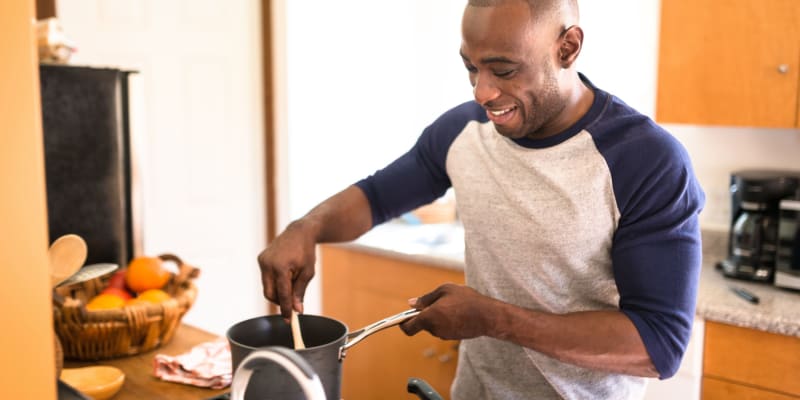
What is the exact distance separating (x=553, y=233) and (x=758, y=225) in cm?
107

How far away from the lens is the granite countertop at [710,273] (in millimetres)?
1714

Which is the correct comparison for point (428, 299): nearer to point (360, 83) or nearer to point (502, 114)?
point (502, 114)

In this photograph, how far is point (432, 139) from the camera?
1442mm

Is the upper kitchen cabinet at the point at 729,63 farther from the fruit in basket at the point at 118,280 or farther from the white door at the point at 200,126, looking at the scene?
the white door at the point at 200,126

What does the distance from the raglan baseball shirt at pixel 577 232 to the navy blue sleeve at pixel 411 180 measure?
1 centimetres

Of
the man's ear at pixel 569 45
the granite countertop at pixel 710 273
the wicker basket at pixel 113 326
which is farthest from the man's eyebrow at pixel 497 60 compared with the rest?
the granite countertop at pixel 710 273

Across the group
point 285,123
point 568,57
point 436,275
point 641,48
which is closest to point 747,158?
point 641,48

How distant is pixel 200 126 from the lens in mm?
2980

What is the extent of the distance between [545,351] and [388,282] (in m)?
1.34

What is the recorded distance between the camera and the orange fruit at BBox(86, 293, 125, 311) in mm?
1366

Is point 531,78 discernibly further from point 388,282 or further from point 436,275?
point 388,282

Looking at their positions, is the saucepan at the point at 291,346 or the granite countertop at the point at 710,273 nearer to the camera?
the saucepan at the point at 291,346

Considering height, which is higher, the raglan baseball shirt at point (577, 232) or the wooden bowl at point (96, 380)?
the raglan baseball shirt at point (577, 232)

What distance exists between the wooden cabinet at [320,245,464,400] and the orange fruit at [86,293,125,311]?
3.32 feet
